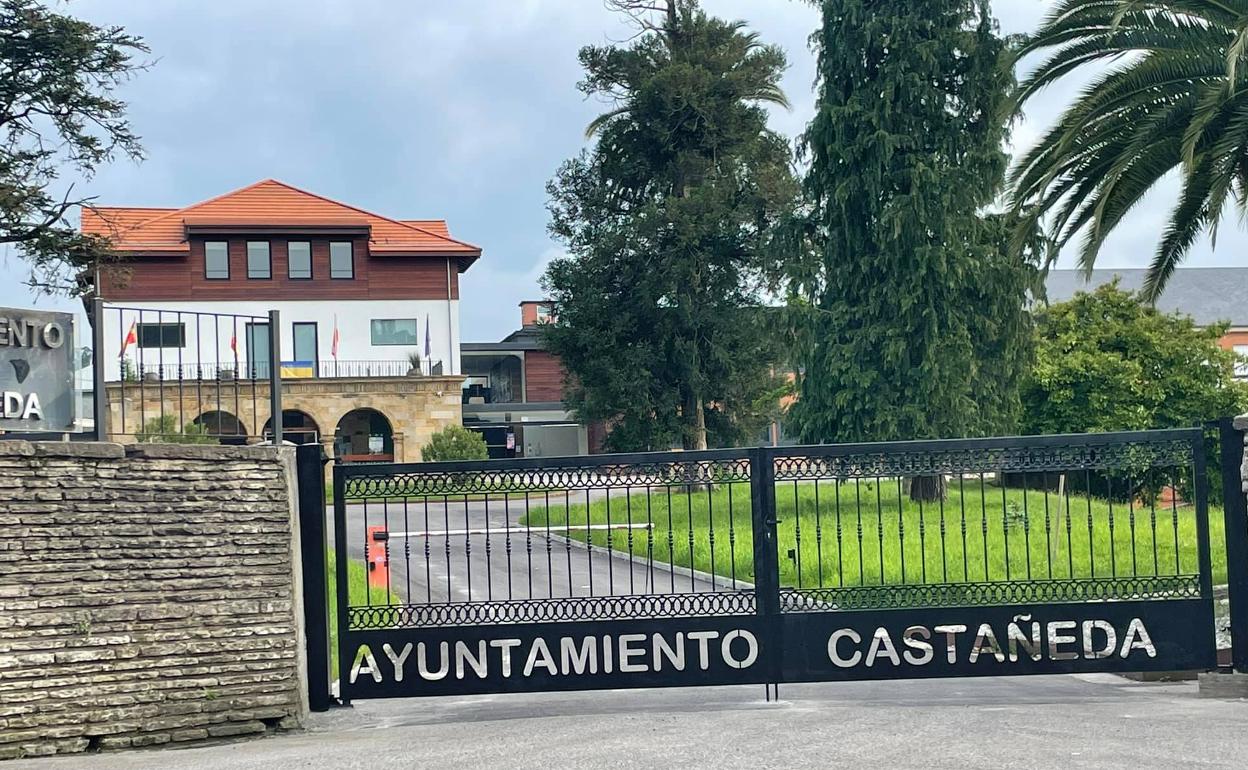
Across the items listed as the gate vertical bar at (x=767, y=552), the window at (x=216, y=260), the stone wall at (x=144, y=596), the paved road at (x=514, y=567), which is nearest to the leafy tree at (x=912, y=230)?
the paved road at (x=514, y=567)

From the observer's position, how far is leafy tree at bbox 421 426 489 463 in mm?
39125

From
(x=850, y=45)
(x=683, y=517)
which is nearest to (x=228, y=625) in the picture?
(x=683, y=517)

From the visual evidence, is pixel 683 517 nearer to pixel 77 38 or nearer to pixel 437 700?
pixel 437 700

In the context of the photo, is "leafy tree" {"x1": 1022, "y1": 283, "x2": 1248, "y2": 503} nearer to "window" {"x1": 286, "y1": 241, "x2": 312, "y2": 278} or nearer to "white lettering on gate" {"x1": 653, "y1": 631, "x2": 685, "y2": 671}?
"window" {"x1": 286, "y1": 241, "x2": 312, "y2": 278}

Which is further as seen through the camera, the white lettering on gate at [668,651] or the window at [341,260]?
the window at [341,260]

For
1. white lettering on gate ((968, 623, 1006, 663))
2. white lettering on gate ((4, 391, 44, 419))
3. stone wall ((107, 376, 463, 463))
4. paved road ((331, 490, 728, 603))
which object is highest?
stone wall ((107, 376, 463, 463))

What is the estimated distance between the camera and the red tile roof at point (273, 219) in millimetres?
45812

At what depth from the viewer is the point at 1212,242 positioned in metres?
14.4

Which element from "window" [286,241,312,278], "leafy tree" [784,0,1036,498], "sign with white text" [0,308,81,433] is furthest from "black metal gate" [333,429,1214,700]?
"window" [286,241,312,278]

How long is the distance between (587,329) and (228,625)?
2994cm

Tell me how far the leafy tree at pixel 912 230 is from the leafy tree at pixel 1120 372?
10.7m

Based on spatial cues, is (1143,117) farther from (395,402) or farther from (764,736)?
(395,402)

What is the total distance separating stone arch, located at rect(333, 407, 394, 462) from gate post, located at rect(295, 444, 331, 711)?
36.9m

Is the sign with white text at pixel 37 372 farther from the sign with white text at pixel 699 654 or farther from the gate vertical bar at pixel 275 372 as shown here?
the sign with white text at pixel 699 654
